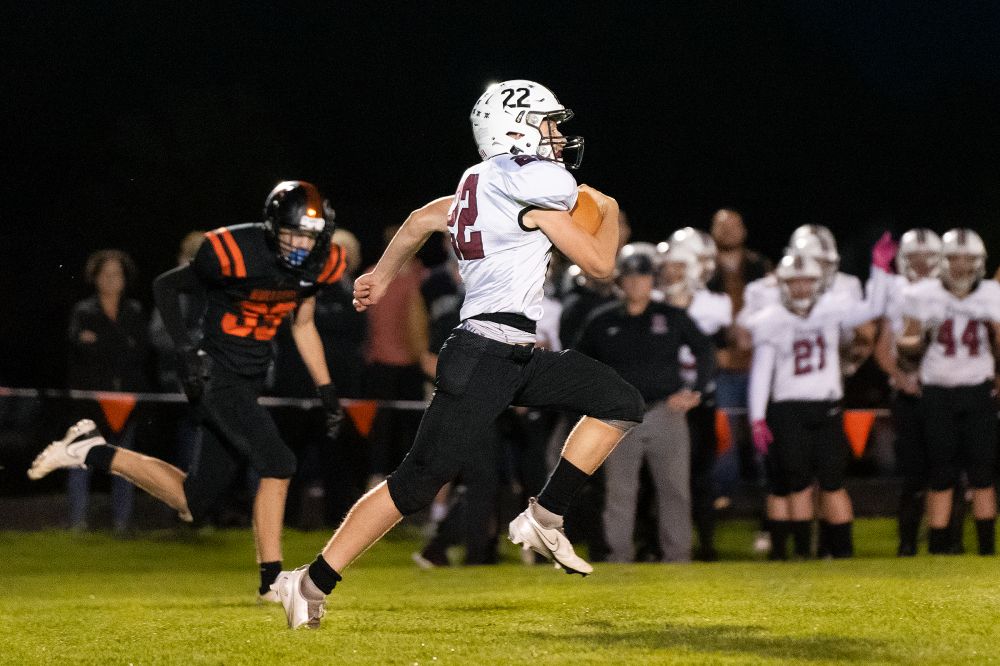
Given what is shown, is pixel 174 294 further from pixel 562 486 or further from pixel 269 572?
pixel 562 486

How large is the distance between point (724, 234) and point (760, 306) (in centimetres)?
110

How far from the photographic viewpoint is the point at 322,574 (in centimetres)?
638

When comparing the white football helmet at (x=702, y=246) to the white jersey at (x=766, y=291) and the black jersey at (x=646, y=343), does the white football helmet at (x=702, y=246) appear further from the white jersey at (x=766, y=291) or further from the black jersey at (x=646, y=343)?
the black jersey at (x=646, y=343)

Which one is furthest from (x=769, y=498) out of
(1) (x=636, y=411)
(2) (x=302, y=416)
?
(1) (x=636, y=411)

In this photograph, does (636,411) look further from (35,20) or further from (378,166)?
(35,20)

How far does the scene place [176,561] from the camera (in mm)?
11453

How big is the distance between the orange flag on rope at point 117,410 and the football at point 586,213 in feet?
20.9

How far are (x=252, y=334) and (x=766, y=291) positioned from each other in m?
4.78

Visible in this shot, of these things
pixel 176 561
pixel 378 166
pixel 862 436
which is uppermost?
pixel 378 166

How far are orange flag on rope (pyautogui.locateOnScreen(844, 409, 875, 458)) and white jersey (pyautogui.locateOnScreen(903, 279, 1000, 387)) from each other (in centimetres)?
204

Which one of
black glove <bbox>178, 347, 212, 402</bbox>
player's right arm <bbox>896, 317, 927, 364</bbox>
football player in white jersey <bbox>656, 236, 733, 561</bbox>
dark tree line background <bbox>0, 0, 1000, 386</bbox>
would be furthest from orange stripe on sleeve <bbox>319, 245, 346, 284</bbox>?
dark tree line background <bbox>0, 0, 1000, 386</bbox>

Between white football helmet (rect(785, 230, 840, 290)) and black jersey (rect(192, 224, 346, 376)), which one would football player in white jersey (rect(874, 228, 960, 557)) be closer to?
white football helmet (rect(785, 230, 840, 290))

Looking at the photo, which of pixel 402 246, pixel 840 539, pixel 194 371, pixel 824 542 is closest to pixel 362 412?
pixel 824 542

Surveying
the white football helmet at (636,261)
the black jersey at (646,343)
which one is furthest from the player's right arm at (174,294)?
the white football helmet at (636,261)
